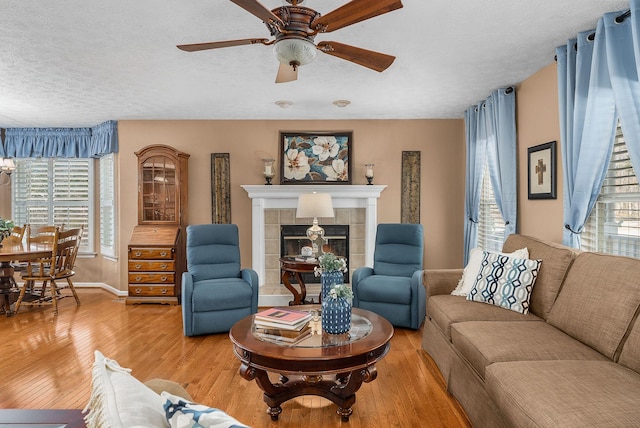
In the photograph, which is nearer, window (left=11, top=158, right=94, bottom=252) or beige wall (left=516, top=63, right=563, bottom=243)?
beige wall (left=516, top=63, right=563, bottom=243)

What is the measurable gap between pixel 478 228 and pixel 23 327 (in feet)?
16.6

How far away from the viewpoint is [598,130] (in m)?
2.62

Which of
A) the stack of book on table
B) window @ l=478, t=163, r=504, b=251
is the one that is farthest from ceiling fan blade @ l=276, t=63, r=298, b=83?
window @ l=478, t=163, r=504, b=251

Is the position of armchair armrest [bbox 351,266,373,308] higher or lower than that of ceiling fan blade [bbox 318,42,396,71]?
lower

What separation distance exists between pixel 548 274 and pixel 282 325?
1.75 meters

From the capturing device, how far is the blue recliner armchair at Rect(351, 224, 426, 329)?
3820 millimetres

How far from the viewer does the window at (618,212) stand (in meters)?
2.56

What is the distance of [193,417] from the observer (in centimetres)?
73

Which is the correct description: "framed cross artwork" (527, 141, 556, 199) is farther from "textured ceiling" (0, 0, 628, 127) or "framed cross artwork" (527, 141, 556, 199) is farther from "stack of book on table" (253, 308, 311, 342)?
"stack of book on table" (253, 308, 311, 342)

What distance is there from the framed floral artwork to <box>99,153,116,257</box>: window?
8.25 ft

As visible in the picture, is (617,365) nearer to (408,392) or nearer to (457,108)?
(408,392)

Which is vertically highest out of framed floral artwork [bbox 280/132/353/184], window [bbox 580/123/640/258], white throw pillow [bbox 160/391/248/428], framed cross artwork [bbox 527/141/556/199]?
framed floral artwork [bbox 280/132/353/184]

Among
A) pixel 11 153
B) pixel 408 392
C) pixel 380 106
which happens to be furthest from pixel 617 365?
pixel 11 153

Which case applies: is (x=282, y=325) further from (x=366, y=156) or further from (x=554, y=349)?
(x=366, y=156)
